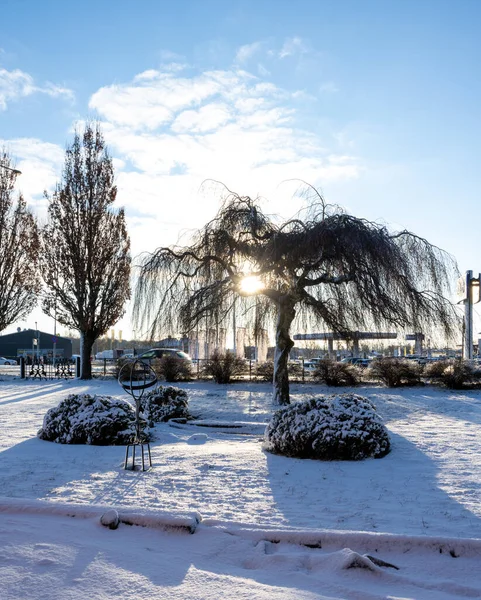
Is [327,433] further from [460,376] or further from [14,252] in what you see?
[14,252]

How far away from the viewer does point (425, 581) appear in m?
3.56

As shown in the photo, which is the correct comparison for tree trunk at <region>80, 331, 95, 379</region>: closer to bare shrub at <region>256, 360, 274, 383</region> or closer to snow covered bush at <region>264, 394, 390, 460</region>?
bare shrub at <region>256, 360, 274, 383</region>

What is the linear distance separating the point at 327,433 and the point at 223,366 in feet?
47.5

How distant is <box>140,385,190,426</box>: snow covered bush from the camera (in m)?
12.1

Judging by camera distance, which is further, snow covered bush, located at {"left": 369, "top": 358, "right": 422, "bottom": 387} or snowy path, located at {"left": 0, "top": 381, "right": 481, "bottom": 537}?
snow covered bush, located at {"left": 369, "top": 358, "right": 422, "bottom": 387}

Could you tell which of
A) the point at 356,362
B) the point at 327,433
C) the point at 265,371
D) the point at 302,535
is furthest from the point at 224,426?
the point at 356,362

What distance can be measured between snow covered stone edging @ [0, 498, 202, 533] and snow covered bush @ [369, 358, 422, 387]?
57.0ft

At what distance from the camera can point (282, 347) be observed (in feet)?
50.4

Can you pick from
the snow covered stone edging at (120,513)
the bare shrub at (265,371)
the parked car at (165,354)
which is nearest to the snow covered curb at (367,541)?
the snow covered stone edging at (120,513)

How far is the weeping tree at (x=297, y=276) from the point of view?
42.1 feet

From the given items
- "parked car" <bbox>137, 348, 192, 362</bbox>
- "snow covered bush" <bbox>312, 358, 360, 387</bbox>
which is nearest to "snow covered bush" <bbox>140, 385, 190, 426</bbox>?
"snow covered bush" <bbox>312, 358, 360, 387</bbox>

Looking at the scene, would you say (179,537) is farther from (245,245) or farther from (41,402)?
(41,402)

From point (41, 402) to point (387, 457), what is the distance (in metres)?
11.8

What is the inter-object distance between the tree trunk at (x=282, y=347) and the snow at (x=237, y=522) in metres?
5.67
